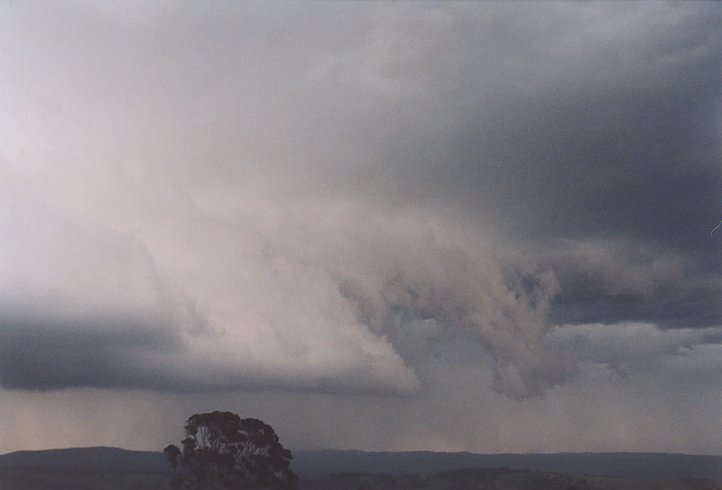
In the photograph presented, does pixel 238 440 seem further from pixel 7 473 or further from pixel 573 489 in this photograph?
pixel 7 473

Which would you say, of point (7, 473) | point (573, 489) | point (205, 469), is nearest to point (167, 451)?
point (205, 469)

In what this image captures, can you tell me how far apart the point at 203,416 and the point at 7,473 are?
400ft

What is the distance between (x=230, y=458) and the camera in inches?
3797

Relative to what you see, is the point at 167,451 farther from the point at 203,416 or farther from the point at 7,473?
the point at 7,473

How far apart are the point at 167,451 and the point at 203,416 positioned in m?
6.24

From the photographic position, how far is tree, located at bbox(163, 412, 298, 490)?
314 feet

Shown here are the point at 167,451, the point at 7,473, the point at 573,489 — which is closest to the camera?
the point at 167,451

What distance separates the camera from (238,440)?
96.5 metres

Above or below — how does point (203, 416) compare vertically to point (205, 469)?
above

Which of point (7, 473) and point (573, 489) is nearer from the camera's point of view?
point (573, 489)

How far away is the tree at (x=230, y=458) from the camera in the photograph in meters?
95.8

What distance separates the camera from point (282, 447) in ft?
319

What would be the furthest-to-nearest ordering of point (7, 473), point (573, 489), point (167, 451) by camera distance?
point (7, 473) < point (573, 489) < point (167, 451)

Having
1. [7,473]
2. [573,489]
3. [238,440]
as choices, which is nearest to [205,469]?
[238,440]
